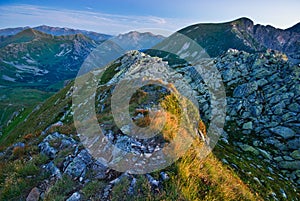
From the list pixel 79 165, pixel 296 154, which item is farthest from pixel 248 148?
pixel 79 165

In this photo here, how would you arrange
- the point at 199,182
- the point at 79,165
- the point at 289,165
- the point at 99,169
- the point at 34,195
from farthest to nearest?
the point at 289,165 → the point at 79,165 → the point at 99,169 → the point at 34,195 → the point at 199,182

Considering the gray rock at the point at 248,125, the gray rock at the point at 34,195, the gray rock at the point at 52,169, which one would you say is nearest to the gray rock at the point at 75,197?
the gray rock at the point at 34,195

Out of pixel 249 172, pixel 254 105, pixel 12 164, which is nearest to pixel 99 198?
pixel 12 164

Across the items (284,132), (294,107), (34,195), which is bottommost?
(284,132)

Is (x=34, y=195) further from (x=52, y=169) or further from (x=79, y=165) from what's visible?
(x=79, y=165)

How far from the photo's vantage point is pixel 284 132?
24.7 m

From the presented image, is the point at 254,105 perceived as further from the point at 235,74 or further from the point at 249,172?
the point at 249,172

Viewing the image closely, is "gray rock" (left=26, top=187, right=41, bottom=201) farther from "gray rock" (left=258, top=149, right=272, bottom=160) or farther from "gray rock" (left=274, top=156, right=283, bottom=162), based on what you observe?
"gray rock" (left=274, top=156, right=283, bottom=162)

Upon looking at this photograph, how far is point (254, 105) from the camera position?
29203 millimetres

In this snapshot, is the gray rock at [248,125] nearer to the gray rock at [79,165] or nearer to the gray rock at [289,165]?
the gray rock at [289,165]

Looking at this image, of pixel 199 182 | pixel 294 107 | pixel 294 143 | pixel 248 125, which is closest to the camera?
pixel 199 182

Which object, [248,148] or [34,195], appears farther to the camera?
[248,148]

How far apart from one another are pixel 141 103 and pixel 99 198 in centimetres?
842

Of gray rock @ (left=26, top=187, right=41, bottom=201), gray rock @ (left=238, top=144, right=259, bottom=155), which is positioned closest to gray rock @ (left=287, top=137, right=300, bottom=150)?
gray rock @ (left=238, top=144, right=259, bottom=155)
